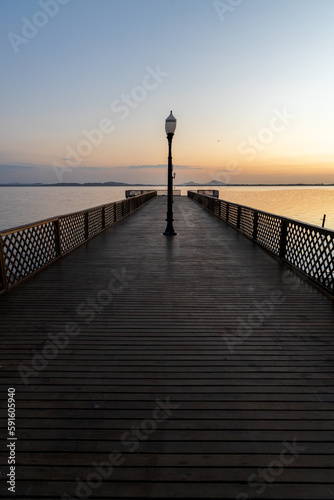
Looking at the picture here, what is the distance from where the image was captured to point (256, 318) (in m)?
3.62

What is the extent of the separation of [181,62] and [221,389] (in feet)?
48.1

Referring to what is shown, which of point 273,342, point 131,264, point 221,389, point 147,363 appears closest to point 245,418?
point 221,389

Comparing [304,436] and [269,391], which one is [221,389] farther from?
[304,436]

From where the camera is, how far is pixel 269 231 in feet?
25.7

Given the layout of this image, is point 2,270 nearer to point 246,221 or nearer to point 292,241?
point 292,241

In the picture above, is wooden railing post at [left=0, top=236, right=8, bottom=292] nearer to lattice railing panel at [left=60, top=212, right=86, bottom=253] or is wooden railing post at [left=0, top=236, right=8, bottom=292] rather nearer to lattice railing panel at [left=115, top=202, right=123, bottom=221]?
lattice railing panel at [left=60, top=212, right=86, bottom=253]

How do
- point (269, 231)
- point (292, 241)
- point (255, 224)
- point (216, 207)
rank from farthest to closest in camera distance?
point (216, 207) < point (255, 224) < point (269, 231) < point (292, 241)

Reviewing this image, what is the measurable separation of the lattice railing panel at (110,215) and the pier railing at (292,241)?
5324mm

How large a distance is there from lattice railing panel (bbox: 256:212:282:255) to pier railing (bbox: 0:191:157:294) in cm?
528

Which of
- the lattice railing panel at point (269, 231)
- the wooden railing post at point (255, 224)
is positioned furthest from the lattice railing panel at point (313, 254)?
the wooden railing post at point (255, 224)

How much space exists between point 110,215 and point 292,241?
27.6 ft

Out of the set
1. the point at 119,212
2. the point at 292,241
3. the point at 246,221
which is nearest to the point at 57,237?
the point at 292,241

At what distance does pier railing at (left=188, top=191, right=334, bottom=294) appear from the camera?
16.5ft

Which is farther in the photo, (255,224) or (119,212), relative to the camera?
(119,212)
